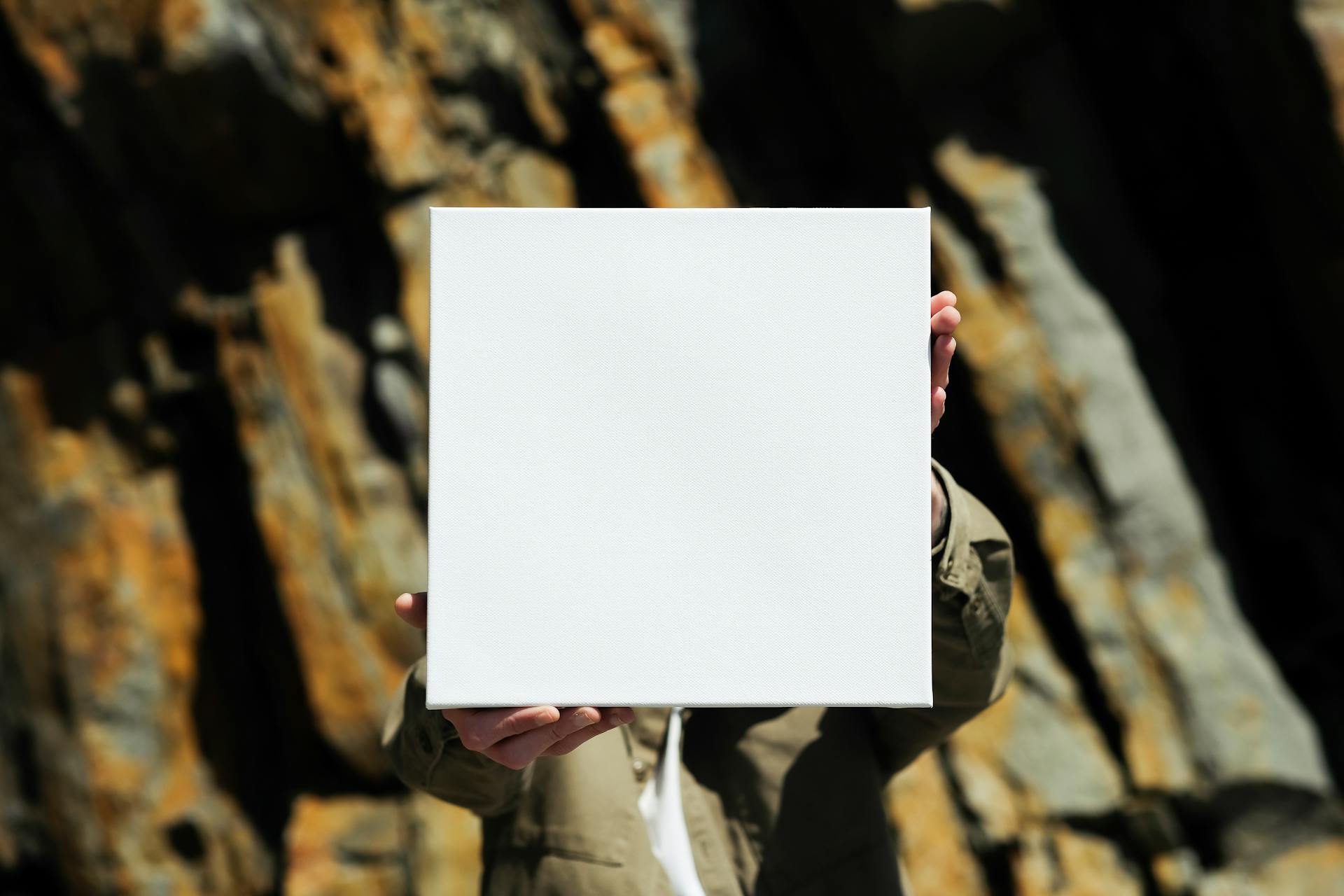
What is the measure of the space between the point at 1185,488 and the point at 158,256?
239 centimetres

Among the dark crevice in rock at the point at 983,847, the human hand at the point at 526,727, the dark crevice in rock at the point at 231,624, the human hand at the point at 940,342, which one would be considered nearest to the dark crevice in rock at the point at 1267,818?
the dark crevice in rock at the point at 983,847

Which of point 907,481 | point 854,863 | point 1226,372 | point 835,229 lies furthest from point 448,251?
point 1226,372

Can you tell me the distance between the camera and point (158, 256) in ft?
8.61

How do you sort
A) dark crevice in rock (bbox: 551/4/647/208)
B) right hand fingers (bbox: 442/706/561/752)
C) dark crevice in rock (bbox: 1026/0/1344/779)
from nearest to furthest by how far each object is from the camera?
right hand fingers (bbox: 442/706/561/752), dark crevice in rock (bbox: 1026/0/1344/779), dark crevice in rock (bbox: 551/4/647/208)

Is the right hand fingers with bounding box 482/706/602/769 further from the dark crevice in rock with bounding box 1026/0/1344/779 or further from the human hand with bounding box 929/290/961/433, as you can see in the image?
the dark crevice in rock with bounding box 1026/0/1344/779

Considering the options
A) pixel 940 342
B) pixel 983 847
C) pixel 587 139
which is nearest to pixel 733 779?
pixel 940 342

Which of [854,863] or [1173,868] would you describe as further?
[1173,868]

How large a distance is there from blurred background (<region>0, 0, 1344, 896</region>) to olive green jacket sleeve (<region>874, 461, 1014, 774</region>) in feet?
3.59

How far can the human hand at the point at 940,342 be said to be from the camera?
95cm


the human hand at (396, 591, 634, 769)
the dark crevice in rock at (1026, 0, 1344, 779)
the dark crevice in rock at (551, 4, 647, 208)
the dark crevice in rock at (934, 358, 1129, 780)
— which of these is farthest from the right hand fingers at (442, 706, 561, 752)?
the dark crevice in rock at (1026, 0, 1344, 779)

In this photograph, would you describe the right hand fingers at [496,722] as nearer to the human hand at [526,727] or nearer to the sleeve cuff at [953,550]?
the human hand at [526,727]

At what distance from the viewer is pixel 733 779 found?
44.6 inches

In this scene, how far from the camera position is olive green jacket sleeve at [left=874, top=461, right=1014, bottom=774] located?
1.02 m

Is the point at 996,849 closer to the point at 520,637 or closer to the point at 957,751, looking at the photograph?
the point at 957,751
